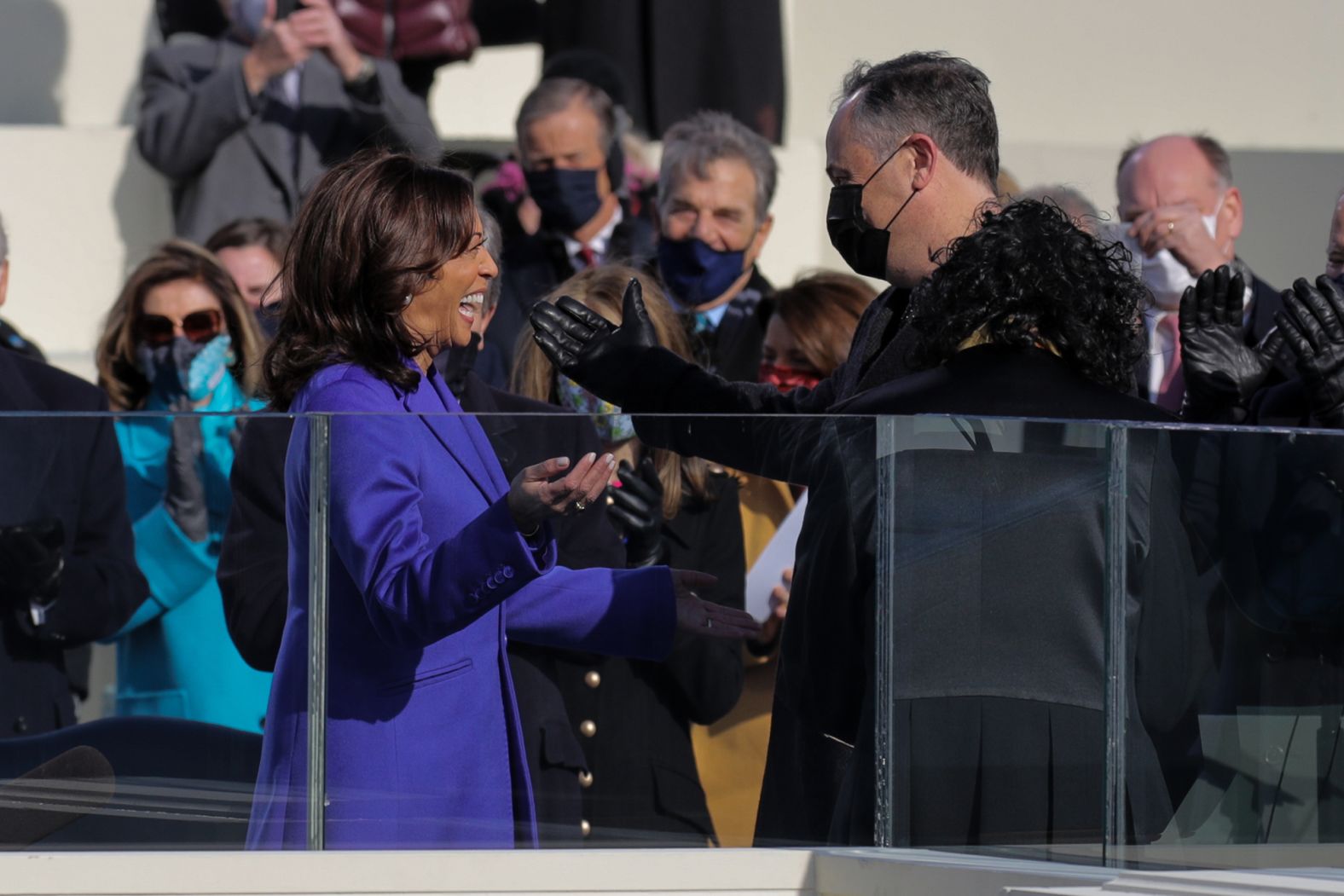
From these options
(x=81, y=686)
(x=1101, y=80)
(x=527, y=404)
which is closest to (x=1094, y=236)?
(x=527, y=404)

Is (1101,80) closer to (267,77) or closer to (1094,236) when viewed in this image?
(267,77)

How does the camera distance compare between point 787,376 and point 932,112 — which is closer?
point 932,112

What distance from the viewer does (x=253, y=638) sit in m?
2.67

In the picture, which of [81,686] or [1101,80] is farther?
[1101,80]

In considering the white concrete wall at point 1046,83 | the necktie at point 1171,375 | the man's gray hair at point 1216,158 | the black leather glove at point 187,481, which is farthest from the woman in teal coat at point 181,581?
the white concrete wall at point 1046,83

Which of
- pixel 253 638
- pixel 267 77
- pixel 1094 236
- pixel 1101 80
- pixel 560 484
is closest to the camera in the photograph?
pixel 560 484

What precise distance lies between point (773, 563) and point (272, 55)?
379 centimetres

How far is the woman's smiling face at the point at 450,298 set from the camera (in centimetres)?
266

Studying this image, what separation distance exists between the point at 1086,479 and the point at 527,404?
1240 mm

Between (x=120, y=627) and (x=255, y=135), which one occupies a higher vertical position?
(x=255, y=135)

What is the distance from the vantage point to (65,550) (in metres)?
2.68

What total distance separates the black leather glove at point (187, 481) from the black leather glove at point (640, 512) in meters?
0.54

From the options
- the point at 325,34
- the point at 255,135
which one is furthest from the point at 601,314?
the point at 255,135

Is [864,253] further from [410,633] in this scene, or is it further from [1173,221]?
[1173,221]
